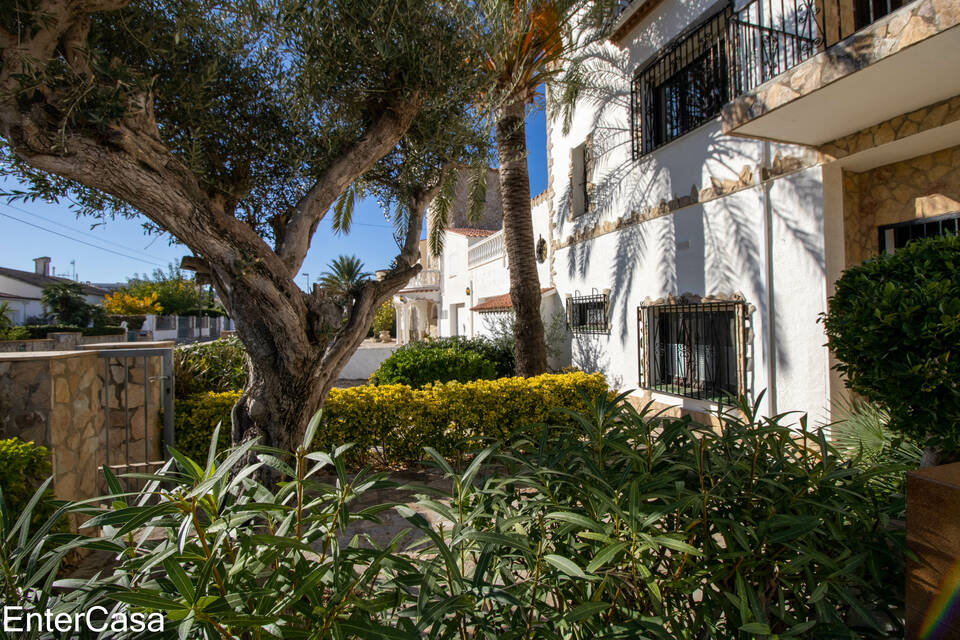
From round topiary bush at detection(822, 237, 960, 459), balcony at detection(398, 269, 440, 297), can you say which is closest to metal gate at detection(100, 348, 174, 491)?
round topiary bush at detection(822, 237, 960, 459)

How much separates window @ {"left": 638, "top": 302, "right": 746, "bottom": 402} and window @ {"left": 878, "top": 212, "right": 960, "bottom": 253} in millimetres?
1700

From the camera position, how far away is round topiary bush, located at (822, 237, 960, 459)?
7.78ft

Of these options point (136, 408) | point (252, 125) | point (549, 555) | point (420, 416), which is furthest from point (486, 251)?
point (549, 555)

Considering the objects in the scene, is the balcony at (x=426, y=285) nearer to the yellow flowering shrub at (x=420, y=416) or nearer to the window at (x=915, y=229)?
the yellow flowering shrub at (x=420, y=416)

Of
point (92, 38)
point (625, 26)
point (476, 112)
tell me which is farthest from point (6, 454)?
point (625, 26)

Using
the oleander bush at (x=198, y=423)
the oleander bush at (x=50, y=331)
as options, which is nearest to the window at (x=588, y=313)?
the oleander bush at (x=198, y=423)

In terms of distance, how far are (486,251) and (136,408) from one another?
13.5m

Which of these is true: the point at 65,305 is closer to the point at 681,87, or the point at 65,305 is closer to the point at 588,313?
the point at 588,313

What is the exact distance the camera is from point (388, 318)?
116 ft

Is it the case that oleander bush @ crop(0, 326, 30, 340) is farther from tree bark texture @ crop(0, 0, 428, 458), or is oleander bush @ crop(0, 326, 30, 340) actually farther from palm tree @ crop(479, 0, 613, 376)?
tree bark texture @ crop(0, 0, 428, 458)

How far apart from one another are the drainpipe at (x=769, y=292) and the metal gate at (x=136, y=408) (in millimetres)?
6895

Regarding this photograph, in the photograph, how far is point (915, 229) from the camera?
5273mm

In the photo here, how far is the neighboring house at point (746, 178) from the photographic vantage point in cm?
448

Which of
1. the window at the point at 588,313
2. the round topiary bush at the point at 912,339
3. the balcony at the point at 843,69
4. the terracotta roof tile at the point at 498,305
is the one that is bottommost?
A: the round topiary bush at the point at 912,339
